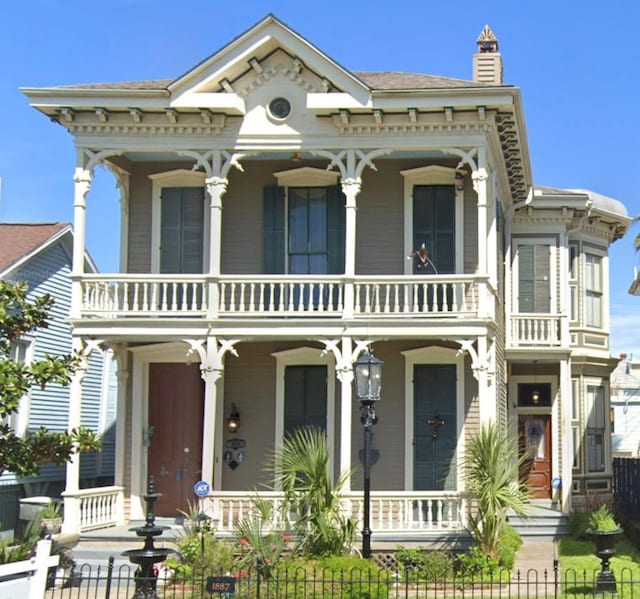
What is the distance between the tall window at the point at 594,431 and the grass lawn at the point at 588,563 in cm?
408

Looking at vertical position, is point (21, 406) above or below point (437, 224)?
below

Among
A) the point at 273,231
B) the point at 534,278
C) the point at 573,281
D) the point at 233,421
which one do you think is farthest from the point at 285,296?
the point at 573,281

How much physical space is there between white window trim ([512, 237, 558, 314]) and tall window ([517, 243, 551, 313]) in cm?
4

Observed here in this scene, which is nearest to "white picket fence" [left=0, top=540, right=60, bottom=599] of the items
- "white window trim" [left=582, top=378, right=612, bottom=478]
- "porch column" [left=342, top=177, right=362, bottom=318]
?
"porch column" [left=342, top=177, right=362, bottom=318]

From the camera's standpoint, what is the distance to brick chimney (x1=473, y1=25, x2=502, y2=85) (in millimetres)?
24094

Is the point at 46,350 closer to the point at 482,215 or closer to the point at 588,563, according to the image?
the point at 482,215

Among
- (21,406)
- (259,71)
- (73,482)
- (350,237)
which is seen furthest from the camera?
(21,406)

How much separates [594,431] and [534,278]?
152 inches

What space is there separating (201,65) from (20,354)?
7.94m

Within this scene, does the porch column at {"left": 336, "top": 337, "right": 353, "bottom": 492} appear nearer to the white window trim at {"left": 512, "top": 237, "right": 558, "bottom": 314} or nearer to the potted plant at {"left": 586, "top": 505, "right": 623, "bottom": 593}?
the potted plant at {"left": 586, "top": 505, "right": 623, "bottom": 593}

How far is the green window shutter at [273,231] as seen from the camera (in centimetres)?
2106

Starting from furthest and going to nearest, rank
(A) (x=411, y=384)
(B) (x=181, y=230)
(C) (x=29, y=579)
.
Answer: (B) (x=181, y=230) < (A) (x=411, y=384) < (C) (x=29, y=579)

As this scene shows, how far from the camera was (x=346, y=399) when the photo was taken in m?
19.1

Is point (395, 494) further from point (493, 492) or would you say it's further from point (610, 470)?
point (610, 470)
